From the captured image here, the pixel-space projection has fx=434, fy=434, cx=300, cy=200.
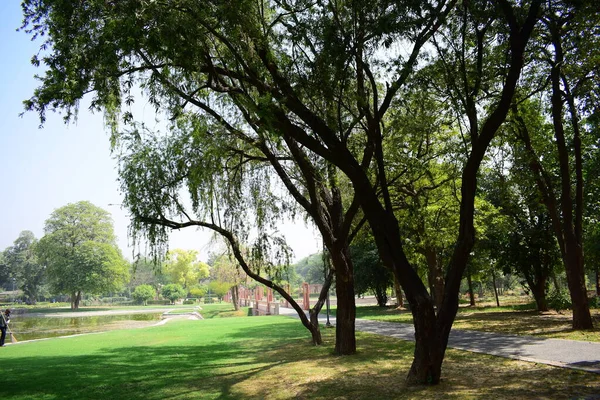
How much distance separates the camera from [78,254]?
51.5 m

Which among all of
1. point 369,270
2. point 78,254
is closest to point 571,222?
point 369,270

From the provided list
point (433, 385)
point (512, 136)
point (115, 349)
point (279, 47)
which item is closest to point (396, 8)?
point (279, 47)

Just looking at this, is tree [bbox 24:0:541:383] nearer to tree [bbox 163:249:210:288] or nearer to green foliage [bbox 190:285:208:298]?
tree [bbox 163:249:210:288]

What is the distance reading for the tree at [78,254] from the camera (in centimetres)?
5100

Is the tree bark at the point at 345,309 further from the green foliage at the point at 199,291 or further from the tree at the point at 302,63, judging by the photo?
the green foliage at the point at 199,291

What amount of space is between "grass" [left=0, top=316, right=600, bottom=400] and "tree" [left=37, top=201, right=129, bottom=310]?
39347mm

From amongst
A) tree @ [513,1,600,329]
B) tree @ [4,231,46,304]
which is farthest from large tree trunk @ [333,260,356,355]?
tree @ [4,231,46,304]

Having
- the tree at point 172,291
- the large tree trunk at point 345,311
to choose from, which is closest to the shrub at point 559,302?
the large tree trunk at point 345,311

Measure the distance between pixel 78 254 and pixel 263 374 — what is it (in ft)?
161

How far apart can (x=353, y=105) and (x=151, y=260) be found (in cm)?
599

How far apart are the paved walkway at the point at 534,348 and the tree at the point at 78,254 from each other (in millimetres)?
46623

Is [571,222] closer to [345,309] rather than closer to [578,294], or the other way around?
[578,294]

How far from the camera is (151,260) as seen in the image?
10.3m

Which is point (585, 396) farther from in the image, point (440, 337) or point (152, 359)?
point (152, 359)
